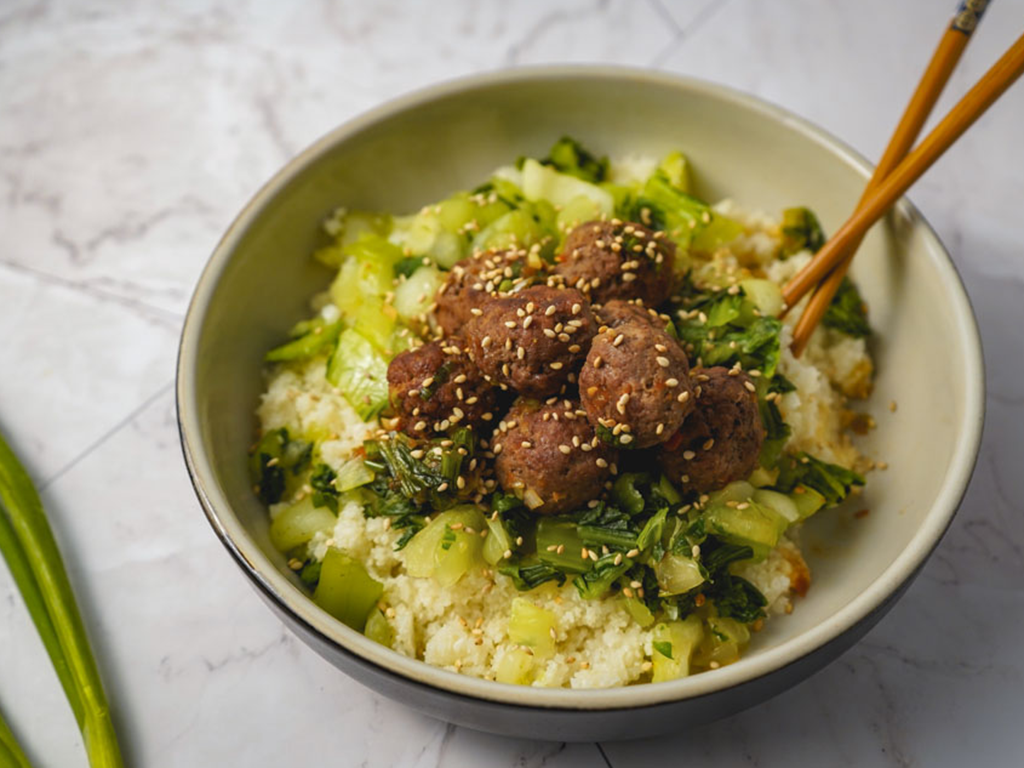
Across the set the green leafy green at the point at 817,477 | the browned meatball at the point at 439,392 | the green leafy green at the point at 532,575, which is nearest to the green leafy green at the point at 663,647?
the green leafy green at the point at 532,575

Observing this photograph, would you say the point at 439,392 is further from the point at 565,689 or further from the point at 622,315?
the point at 565,689

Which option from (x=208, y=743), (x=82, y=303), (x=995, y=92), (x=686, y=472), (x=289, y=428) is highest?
(x=995, y=92)

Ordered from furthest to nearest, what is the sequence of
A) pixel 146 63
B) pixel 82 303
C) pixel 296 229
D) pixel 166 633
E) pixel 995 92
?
pixel 146 63 → pixel 82 303 → pixel 296 229 → pixel 166 633 → pixel 995 92

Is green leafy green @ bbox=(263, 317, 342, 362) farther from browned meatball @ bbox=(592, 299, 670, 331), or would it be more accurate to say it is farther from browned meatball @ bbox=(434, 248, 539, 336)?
browned meatball @ bbox=(592, 299, 670, 331)

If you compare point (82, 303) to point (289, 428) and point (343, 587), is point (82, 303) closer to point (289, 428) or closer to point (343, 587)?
point (289, 428)

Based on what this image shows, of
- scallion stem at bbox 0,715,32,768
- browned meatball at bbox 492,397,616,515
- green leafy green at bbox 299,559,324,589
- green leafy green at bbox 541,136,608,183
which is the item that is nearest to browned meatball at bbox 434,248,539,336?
browned meatball at bbox 492,397,616,515

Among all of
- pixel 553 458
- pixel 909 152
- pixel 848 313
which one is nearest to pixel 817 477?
pixel 848 313

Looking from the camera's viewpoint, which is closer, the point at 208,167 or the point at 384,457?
the point at 384,457

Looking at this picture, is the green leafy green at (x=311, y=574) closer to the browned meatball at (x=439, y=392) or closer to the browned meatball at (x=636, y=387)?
the browned meatball at (x=439, y=392)

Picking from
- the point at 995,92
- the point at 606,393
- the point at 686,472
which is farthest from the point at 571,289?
the point at 995,92
